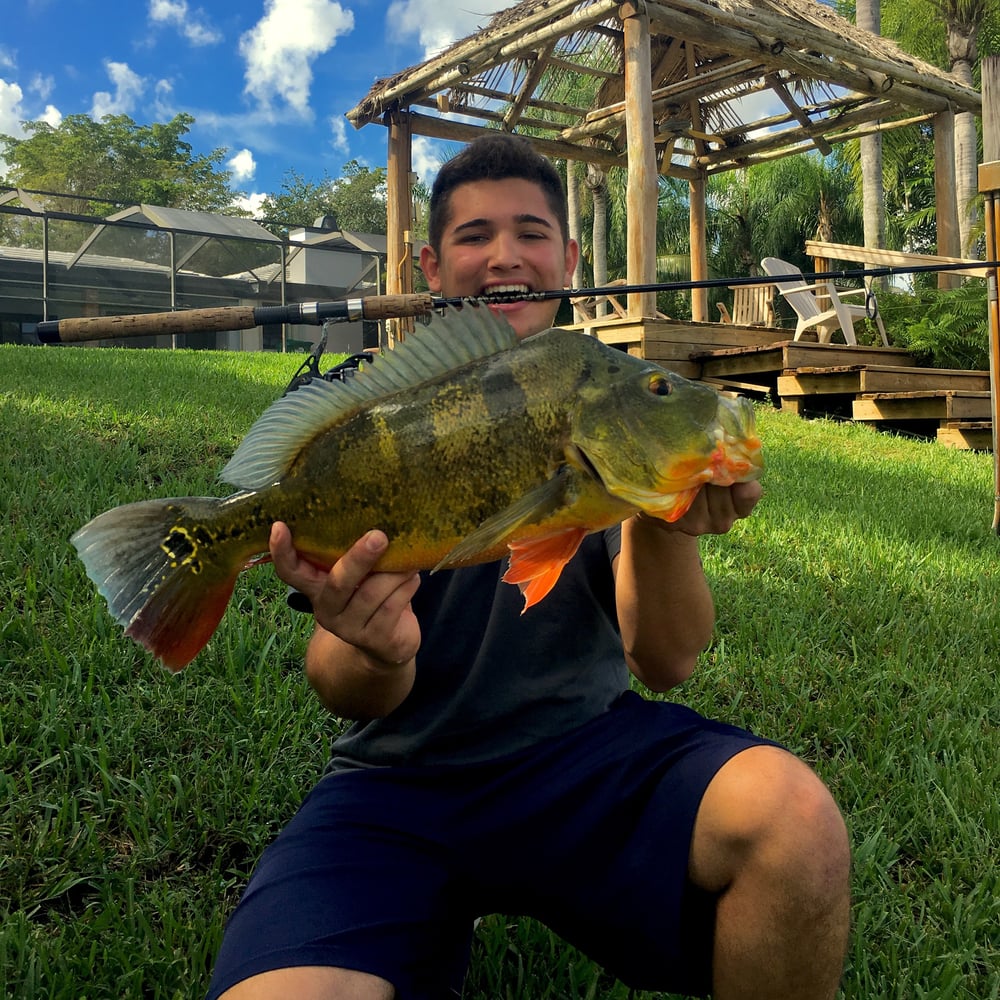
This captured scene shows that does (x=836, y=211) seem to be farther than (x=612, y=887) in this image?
Answer: Yes

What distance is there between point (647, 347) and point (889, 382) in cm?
307

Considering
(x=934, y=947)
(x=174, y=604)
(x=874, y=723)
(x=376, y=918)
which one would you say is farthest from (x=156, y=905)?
(x=874, y=723)

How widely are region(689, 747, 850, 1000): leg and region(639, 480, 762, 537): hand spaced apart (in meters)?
0.48

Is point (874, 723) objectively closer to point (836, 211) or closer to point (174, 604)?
point (174, 604)

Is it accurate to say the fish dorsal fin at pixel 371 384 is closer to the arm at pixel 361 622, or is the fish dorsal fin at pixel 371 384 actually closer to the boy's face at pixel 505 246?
the arm at pixel 361 622

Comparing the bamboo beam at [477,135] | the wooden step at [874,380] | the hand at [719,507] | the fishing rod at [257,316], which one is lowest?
the hand at [719,507]

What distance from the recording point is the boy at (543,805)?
1479 mm

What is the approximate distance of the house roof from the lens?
30.3 ft

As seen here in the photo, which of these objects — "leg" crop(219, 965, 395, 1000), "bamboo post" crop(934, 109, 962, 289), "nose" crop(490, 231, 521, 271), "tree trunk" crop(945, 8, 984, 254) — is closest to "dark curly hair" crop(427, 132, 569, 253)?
"nose" crop(490, 231, 521, 271)

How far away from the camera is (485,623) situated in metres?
2.01

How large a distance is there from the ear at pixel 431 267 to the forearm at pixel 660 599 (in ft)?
4.03

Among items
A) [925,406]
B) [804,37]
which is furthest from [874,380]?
[804,37]

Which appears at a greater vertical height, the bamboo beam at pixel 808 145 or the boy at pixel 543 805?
the bamboo beam at pixel 808 145

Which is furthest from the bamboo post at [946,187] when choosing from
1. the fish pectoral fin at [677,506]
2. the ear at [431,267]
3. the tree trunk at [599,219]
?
the tree trunk at [599,219]
